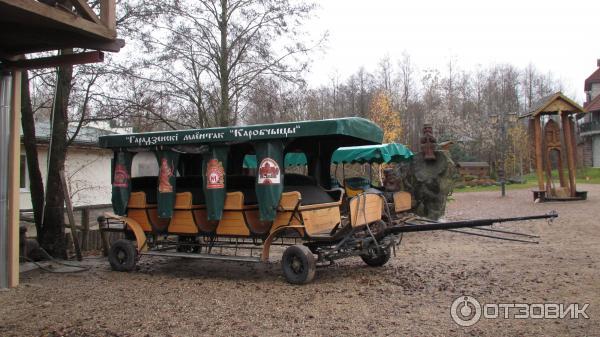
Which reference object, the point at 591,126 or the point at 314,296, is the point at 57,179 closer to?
the point at 314,296

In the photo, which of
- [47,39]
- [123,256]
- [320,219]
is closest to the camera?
[47,39]

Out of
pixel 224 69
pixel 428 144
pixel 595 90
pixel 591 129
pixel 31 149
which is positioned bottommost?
pixel 31 149

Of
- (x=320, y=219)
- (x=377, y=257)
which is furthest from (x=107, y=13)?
(x=377, y=257)

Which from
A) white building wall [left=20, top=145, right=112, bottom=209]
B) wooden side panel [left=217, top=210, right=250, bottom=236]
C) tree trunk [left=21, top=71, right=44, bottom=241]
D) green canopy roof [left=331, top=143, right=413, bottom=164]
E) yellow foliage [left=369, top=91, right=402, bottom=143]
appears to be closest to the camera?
wooden side panel [left=217, top=210, right=250, bottom=236]

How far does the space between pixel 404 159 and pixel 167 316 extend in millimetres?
13375

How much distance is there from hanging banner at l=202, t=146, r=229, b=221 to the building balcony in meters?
53.5

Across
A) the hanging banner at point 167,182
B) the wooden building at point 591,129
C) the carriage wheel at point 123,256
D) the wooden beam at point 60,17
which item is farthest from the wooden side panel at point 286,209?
the wooden building at point 591,129

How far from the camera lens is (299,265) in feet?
26.6

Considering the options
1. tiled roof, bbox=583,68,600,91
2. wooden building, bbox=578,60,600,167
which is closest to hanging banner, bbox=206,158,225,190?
wooden building, bbox=578,60,600,167

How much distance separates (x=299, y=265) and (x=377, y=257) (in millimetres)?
1775

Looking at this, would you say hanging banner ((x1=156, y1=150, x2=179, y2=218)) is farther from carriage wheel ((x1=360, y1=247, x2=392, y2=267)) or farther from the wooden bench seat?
carriage wheel ((x1=360, y1=247, x2=392, y2=267))

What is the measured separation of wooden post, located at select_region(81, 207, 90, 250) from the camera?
1220cm

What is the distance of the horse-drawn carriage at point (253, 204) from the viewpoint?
8227 millimetres

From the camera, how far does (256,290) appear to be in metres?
7.82
